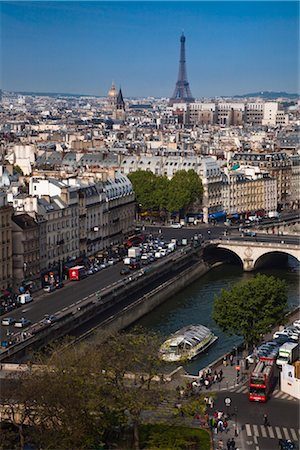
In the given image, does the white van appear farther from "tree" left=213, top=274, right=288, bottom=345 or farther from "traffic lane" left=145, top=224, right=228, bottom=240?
"traffic lane" left=145, top=224, right=228, bottom=240

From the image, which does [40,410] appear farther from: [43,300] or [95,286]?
[95,286]

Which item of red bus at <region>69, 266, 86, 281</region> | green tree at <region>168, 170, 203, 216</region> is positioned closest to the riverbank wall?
red bus at <region>69, 266, 86, 281</region>

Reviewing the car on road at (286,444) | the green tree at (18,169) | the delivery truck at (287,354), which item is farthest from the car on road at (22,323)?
the green tree at (18,169)

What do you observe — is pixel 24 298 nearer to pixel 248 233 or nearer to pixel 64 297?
pixel 64 297

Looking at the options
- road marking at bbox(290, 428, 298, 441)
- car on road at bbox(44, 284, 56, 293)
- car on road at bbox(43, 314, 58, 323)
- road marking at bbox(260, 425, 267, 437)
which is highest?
car on road at bbox(44, 284, 56, 293)

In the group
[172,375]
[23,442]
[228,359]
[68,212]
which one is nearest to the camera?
[23,442]

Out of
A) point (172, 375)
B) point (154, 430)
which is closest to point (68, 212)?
point (172, 375)

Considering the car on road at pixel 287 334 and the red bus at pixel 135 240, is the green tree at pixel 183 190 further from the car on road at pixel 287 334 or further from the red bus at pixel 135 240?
the car on road at pixel 287 334
